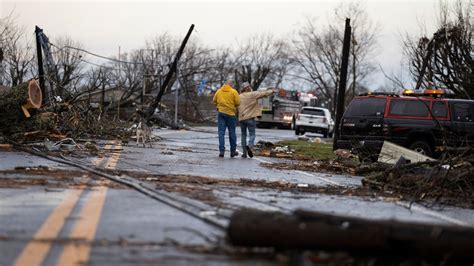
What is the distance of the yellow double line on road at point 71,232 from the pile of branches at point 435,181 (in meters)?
4.28

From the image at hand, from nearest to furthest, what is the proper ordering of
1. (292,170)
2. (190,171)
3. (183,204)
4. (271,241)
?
(271,241) < (183,204) < (190,171) < (292,170)

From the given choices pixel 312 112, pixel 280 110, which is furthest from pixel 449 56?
pixel 280 110

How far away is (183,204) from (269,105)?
4409 centimetres

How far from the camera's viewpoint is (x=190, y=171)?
10.7 m

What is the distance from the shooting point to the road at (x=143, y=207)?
460 centimetres

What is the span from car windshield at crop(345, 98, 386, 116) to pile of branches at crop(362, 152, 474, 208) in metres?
6.37

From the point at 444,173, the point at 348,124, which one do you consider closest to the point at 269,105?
the point at 348,124

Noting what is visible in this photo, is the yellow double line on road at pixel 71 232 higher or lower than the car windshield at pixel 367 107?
lower

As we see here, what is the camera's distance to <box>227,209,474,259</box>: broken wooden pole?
4.61 meters

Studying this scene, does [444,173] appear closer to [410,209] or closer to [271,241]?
[410,209]

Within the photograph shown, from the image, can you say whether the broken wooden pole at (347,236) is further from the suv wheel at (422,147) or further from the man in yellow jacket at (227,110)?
the suv wheel at (422,147)

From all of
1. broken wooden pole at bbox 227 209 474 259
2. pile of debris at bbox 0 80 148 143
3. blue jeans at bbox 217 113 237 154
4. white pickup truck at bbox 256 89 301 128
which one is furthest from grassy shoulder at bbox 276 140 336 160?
white pickup truck at bbox 256 89 301 128

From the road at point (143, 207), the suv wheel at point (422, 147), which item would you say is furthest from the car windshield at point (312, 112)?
the road at point (143, 207)

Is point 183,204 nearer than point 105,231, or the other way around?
point 105,231
